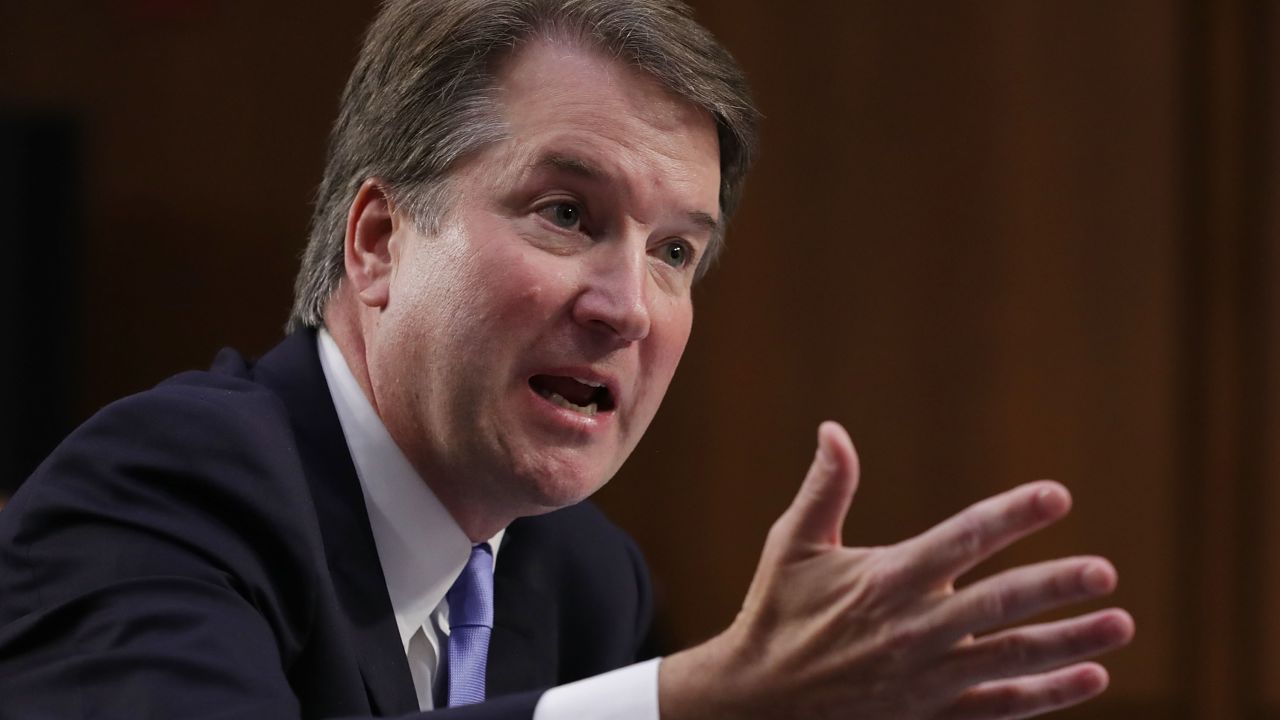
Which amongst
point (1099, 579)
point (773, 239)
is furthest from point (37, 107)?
point (1099, 579)

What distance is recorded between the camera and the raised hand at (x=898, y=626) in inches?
39.9

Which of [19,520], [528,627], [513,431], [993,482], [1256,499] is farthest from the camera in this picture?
[993,482]

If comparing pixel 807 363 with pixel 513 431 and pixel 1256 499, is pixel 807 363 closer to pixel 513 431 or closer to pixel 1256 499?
pixel 1256 499

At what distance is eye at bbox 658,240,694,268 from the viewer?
1701mm

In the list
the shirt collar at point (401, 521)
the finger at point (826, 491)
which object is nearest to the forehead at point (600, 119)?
the shirt collar at point (401, 521)

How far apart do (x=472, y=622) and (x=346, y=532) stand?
0.24 meters

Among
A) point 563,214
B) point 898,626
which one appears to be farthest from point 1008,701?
point 563,214

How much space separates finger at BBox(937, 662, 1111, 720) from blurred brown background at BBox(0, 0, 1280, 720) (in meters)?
3.09

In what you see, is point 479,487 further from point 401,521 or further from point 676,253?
point 676,253

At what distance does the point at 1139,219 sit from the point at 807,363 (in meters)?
1.01

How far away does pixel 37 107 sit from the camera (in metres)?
3.94

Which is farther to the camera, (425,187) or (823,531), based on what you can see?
(425,187)

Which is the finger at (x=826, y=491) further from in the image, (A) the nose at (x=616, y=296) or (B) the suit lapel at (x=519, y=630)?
(B) the suit lapel at (x=519, y=630)

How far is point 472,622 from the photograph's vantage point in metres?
1.72
